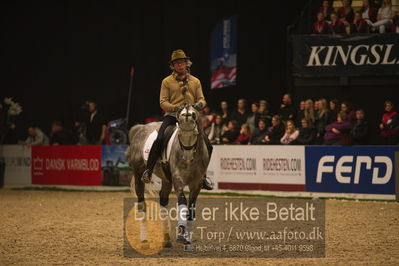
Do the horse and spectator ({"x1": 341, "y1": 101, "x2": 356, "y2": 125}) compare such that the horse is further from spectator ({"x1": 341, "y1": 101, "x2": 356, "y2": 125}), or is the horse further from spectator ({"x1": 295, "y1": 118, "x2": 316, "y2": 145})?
spectator ({"x1": 341, "y1": 101, "x2": 356, "y2": 125})

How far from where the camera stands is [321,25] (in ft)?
63.2

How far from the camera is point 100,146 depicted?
68.0ft

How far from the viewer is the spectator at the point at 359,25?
18.7 m

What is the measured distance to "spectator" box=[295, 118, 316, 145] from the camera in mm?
17547

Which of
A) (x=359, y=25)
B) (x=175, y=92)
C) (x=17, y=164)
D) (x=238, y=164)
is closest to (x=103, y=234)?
(x=175, y=92)

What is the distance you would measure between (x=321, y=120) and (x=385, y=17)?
3532 millimetres

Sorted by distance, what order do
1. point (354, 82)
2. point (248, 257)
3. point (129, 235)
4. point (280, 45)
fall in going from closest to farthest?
point (248, 257), point (129, 235), point (354, 82), point (280, 45)

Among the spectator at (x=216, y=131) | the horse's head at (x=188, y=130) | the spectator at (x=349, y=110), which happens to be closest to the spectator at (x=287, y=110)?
the spectator at (x=349, y=110)

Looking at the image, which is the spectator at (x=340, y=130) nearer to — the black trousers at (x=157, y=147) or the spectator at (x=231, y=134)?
the spectator at (x=231, y=134)

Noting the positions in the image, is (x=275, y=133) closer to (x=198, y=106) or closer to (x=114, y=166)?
(x=114, y=166)

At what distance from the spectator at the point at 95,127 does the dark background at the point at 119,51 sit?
2.23 meters

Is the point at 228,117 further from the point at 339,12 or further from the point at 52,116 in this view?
the point at 52,116

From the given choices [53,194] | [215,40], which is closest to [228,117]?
[215,40]

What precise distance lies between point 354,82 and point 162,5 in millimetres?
8390
